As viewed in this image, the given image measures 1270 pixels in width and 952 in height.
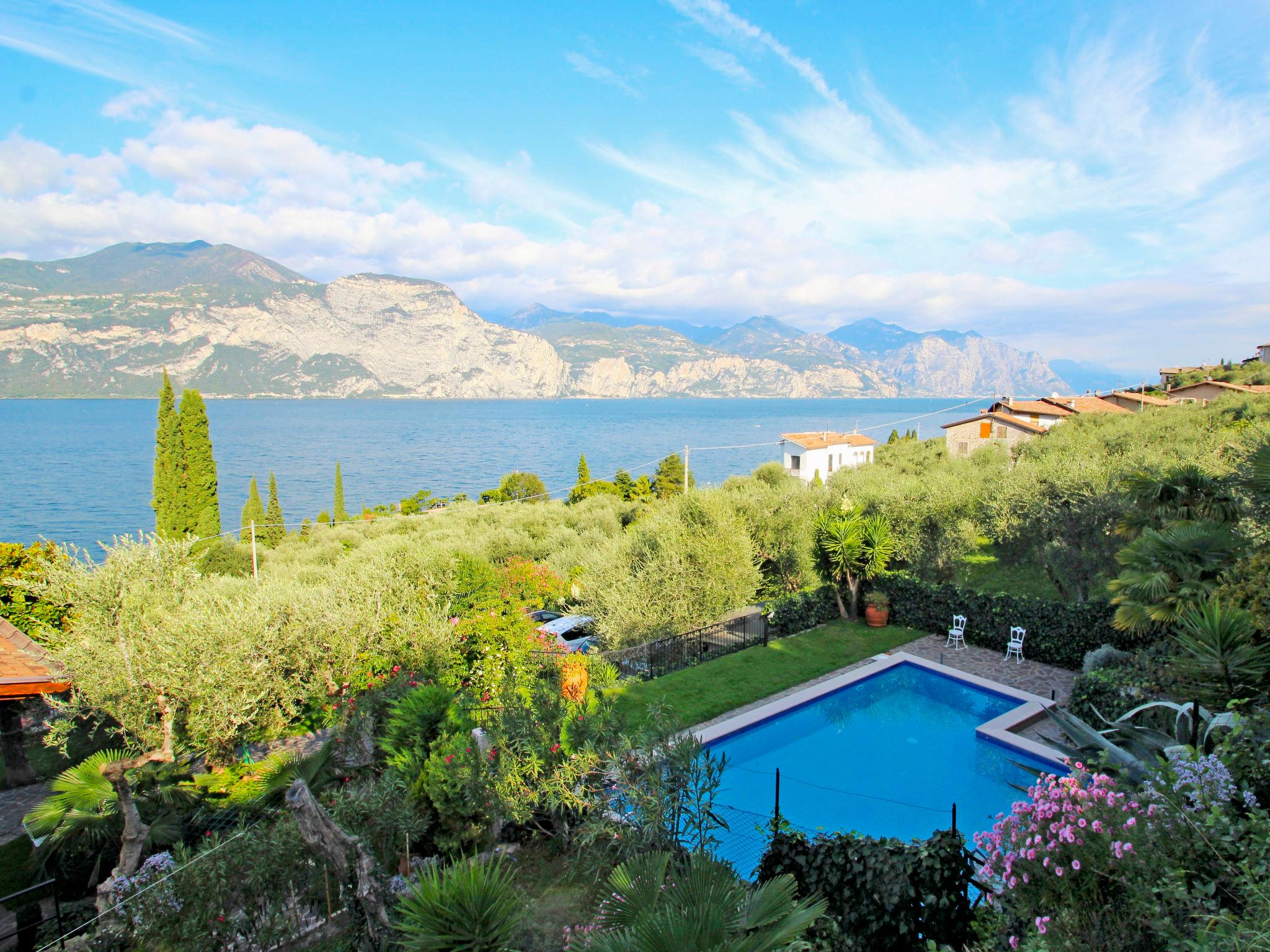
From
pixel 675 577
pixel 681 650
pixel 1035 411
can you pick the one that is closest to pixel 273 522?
pixel 675 577

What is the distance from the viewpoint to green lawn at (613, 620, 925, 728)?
12281 mm

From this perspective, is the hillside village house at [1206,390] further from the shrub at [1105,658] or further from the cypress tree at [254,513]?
the cypress tree at [254,513]

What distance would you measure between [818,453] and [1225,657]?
51.0 meters

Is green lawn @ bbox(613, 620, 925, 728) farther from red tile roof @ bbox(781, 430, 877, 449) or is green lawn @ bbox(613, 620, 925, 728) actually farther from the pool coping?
red tile roof @ bbox(781, 430, 877, 449)

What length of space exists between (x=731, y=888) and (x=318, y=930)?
4193mm

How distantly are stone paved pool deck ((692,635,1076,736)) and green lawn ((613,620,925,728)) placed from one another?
7.0 inches

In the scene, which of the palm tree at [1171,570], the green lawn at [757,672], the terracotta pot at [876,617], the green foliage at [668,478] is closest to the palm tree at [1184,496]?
the palm tree at [1171,570]

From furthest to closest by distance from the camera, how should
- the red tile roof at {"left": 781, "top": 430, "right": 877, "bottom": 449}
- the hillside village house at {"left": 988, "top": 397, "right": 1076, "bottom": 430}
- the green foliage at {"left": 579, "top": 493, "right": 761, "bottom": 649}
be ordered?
the red tile roof at {"left": 781, "top": 430, "right": 877, "bottom": 449}
the hillside village house at {"left": 988, "top": 397, "right": 1076, "bottom": 430}
the green foliage at {"left": 579, "top": 493, "right": 761, "bottom": 649}

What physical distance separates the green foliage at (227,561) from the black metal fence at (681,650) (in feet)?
60.1

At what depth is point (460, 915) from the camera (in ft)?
11.6

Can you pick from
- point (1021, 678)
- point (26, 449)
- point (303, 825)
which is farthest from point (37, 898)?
point (26, 449)

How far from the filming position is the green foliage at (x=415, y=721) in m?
8.40

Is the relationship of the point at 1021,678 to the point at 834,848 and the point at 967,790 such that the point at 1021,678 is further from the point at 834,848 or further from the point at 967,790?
the point at 834,848

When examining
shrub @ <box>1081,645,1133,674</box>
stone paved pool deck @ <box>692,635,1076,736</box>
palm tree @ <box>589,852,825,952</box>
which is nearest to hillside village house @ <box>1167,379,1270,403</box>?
stone paved pool deck @ <box>692,635,1076,736</box>
